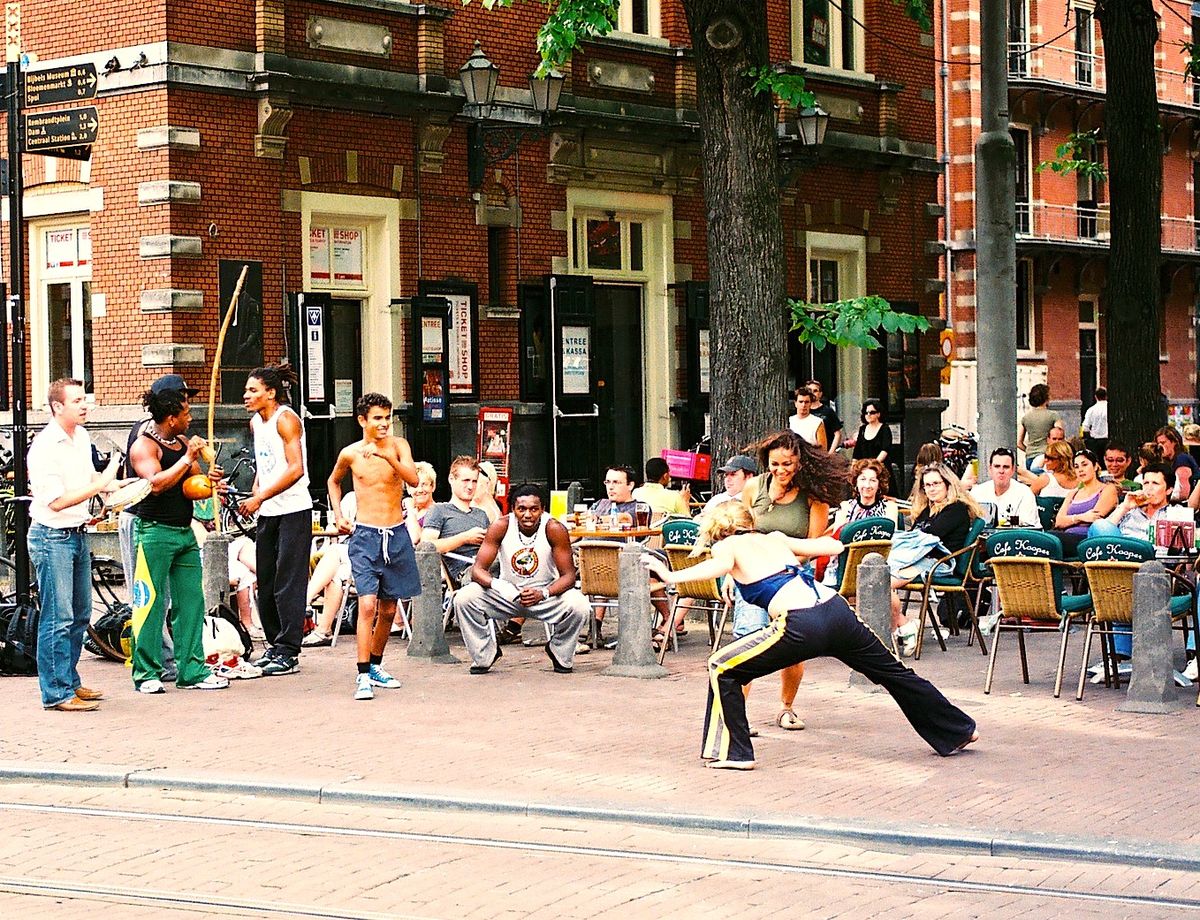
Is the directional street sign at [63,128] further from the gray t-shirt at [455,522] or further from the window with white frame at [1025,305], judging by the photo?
the window with white frame at [1025,305]

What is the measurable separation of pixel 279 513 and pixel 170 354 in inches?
296

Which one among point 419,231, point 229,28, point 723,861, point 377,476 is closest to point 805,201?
point 419,231

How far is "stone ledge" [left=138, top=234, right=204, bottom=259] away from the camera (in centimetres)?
2034

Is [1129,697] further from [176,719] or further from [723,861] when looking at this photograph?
[176,719]

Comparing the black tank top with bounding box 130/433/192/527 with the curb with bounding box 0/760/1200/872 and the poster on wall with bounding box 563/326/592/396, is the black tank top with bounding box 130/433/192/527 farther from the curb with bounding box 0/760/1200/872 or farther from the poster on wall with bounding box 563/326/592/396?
the poster on wall with bounding box 563/326/592/396

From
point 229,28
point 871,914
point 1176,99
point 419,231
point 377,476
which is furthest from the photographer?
point 1176,99

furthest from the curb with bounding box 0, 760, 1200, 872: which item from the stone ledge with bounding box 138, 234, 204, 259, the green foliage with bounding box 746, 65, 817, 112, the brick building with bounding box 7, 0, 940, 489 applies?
the stone ledge with bounding box 138, 234, 204, 259

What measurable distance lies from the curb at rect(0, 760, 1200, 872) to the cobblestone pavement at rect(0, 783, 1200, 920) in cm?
7

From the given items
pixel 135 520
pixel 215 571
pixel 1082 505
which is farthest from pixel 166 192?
pixel 1082 505

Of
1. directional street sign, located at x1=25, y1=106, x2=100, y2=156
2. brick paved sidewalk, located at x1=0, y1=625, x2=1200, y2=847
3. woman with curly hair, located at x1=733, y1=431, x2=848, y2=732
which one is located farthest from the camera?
directional street sign, located at x1=25, y1=106, x2=100, y2=156

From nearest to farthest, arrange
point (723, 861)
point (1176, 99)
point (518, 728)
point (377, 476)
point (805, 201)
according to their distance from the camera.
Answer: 1. point (723, 861)
2. point (518, 728)
3. point (377, 476)
4. point (805, 201)
5. point (1176, 99)

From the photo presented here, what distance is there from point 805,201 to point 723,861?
21.0 meters

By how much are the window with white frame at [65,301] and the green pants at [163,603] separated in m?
9.17

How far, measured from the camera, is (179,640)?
506 inches
